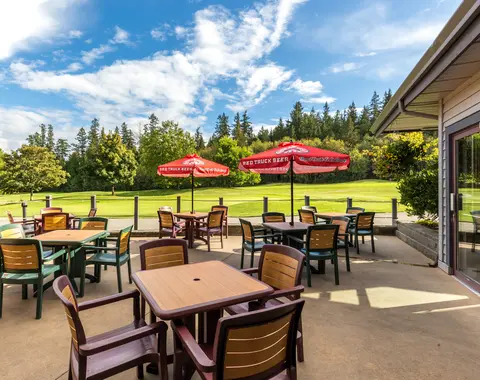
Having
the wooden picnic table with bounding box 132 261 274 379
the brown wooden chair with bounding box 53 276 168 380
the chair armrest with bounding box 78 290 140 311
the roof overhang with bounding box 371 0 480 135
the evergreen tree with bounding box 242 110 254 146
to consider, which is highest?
the evergreen tree with bounding box 242 110 254 146

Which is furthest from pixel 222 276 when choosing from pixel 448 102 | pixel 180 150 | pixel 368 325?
pixel 180 150

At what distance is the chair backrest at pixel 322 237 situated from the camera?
4.42 metres

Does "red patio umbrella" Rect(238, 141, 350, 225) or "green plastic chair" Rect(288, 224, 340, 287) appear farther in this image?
"red patio umbrella" Rect(238, 141, 350, 225)

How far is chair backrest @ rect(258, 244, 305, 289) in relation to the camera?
7.93 ft

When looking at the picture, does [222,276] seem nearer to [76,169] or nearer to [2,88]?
[2,88]

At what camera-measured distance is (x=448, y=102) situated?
192 inches

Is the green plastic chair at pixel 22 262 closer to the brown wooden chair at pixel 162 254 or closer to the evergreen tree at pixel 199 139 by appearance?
the brown wooden chair at pixel 162 254

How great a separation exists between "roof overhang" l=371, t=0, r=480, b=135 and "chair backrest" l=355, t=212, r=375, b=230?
1.99 metres

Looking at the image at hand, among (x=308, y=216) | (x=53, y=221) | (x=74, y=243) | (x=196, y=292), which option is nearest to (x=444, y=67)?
(x=196, y=292)

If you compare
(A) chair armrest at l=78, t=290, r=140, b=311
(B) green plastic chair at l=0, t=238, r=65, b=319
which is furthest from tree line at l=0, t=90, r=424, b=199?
(B) green plastic chair at l=0, t=238, r=65, b=319

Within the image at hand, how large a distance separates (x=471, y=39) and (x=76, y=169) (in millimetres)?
50949

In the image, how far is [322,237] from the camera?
4500mm

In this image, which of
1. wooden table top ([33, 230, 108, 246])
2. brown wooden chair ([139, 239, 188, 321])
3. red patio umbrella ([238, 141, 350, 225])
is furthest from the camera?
red patio umbrella ([238, 141, 350, 225])

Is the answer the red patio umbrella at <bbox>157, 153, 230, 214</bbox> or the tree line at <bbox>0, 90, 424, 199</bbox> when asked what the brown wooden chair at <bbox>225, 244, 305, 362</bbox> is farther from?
the tree line at <bbox>0, 90, 424, 199</bbox>
